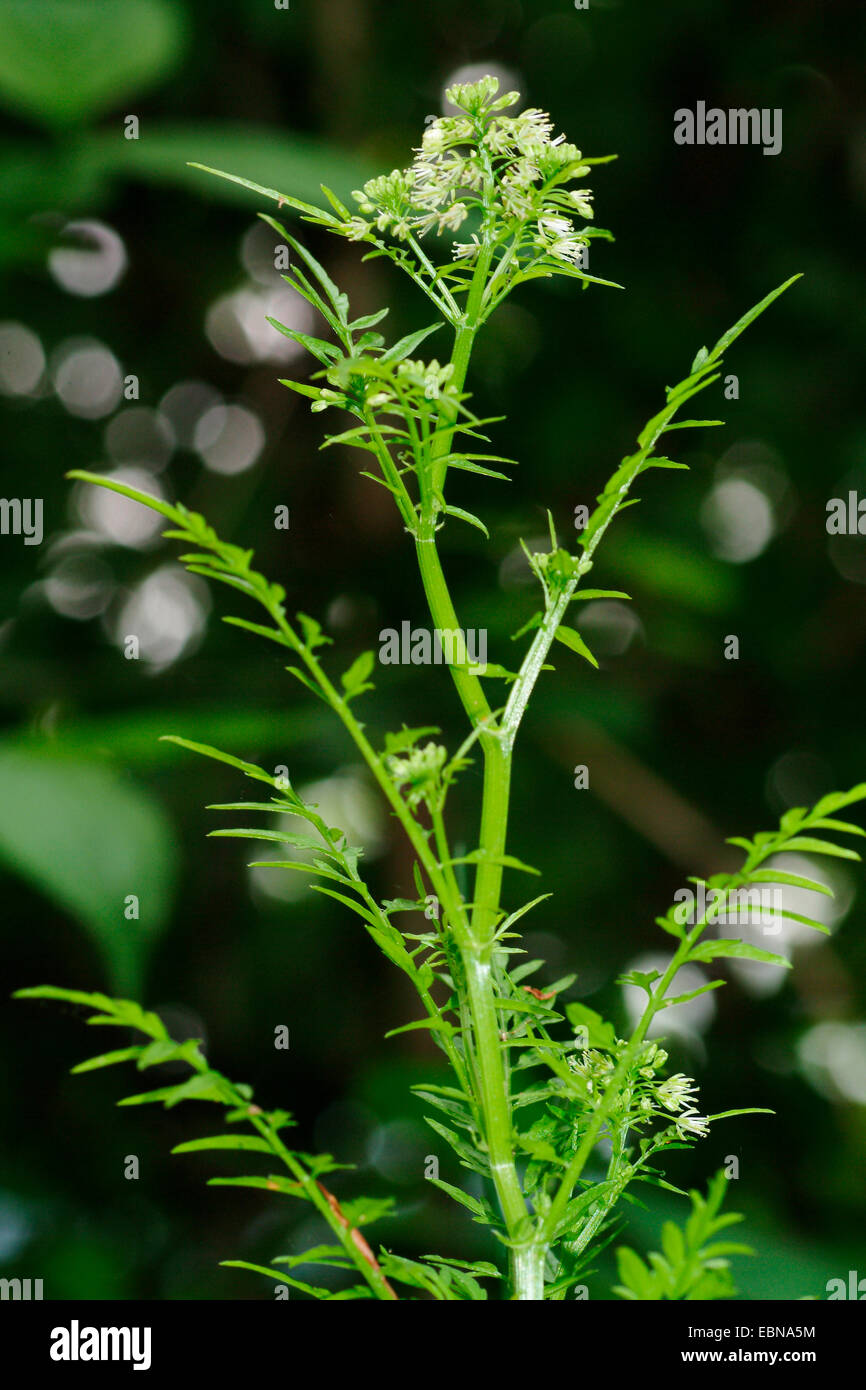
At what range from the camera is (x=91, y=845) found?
2.01ft

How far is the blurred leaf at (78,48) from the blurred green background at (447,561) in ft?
0.25

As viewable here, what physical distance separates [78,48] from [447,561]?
48 cm

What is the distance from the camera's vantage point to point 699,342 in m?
1.04

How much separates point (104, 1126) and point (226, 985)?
0.16 meters

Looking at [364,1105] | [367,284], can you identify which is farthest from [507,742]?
[367,284]

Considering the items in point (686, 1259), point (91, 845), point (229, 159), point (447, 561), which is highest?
point (229, 159)

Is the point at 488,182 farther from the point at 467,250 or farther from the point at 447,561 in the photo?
the point at 447,561

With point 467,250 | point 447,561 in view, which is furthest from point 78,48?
point 467,250

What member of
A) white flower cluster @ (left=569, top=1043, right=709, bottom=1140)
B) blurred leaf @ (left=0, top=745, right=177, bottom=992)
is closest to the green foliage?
white flower cluster @ (left=569, top=1043, right=709, bottom=1140)

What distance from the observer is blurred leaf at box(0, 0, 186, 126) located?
0.79 m

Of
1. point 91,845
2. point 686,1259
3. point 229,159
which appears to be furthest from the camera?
point 229,159

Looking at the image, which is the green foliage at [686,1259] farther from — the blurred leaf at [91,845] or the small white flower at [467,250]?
the blurred leaf at [91,845]

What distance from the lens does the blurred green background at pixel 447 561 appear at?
3.05 ft
